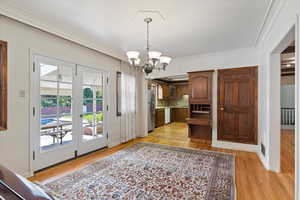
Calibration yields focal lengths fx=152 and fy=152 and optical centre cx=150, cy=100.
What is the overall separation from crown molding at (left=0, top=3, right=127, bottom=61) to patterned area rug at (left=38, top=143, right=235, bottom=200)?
2570 millimetres

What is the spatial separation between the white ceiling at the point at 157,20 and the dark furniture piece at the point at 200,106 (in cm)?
104

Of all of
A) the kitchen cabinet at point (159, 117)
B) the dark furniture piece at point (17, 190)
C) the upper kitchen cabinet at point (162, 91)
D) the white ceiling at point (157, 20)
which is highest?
the white ceiling at point (157, 20)

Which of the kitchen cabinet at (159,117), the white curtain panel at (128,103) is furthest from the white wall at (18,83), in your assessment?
the kitchen cabinet at (159,117)

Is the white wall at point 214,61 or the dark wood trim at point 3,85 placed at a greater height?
the white wall at point 214,61

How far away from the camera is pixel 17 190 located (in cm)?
54

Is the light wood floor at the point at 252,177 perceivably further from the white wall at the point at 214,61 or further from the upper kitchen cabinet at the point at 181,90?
the upper kitchen cabinet at the point at 181,90

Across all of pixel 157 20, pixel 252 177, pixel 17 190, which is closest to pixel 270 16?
pixel 157 20

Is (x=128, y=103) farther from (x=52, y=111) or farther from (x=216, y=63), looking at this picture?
(x=216, y=63)

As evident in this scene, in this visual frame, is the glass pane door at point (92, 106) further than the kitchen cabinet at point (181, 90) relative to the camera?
No

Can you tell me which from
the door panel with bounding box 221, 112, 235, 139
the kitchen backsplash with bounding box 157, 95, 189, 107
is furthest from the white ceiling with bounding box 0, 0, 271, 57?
the kitchen backsplash with bounding box 157, 95, 189, 107

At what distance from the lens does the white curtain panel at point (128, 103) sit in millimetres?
4730

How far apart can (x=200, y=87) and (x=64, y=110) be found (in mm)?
3586

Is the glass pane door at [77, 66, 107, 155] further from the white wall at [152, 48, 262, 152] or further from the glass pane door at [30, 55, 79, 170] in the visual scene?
the white wall at [152, 48, 262, 152]

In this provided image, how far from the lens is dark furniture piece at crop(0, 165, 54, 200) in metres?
0.52
